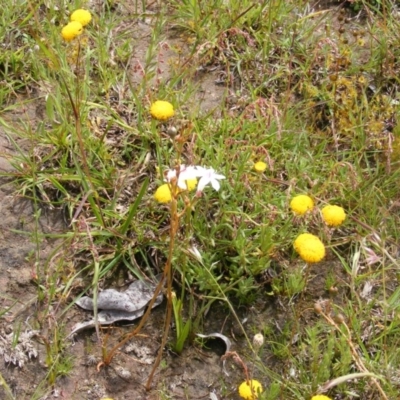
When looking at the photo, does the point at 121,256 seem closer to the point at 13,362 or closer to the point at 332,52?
the point at 13,362

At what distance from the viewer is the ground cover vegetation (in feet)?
6.89

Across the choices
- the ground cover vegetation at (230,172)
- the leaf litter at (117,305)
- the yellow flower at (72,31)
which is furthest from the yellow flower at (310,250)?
the yellow flower at (72,31)

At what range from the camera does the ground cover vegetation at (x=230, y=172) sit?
6.89ft

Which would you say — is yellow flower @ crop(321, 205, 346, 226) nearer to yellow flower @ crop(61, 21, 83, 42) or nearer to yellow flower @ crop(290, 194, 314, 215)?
yellow flower @ crop(290, 194, 314, 215)

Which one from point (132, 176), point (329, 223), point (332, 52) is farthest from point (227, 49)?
point (329, 223)

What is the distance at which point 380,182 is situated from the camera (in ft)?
8.32

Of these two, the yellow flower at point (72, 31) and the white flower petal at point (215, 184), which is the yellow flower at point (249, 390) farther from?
the yellow flower at point (72, 31)

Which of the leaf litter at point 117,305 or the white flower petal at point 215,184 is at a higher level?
the white flower petal at point 215,184

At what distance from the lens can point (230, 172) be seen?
2.45 metres

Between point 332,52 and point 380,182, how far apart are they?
0.78m

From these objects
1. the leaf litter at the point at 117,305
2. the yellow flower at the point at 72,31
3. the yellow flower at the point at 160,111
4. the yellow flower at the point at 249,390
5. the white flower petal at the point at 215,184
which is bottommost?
the leaf litter at the point at 117,305

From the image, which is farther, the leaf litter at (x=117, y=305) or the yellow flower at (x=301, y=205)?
the leaf litter at (x=117, y=305)

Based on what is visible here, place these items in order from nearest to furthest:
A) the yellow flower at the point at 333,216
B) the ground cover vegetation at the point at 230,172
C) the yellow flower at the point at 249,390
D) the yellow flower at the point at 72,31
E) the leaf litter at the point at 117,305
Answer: the yellow flower at the point at 249,390, the yellow flower at the point at 333,216, the ground cover vegetation at the point at 230,172, the leaf litter at the point at 117,305, the yellow flower at the point at 72,31

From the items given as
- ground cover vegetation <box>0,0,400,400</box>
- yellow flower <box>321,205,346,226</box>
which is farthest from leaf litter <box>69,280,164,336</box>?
yellow flower <box>321,205,346,226</box>
